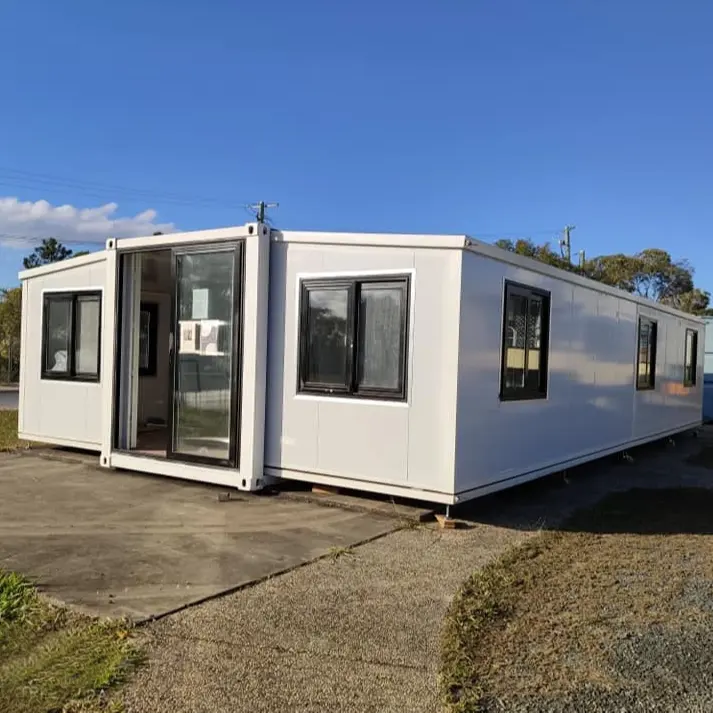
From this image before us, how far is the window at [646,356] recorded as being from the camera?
38.2 feet

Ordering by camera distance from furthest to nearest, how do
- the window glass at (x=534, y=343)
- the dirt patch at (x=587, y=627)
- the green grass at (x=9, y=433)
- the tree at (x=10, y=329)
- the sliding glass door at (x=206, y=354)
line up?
1. the tree at (x=10, y=329)
2. the green grass at (x=9, y=433)
3. the window glass at (x=534, y=343)
4. the sliding glass door at (x=206, y=354)
5. the dirt patch at (x=587, y=627)

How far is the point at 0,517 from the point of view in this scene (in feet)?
20.5

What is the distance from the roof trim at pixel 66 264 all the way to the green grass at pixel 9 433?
7.89 feet

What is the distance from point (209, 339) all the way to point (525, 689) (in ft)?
17.3

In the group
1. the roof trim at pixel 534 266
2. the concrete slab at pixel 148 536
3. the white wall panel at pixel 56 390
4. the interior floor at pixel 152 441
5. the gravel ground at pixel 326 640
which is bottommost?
the gravel ground at pixel 326 640

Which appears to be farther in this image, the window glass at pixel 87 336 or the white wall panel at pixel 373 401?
the window glass at pixel 87 336

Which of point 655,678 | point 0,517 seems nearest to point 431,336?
point 655,678

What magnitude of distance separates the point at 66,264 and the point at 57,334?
3.17ft

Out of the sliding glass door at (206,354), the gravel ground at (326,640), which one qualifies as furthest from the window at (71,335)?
the gravel ground at (326,640)

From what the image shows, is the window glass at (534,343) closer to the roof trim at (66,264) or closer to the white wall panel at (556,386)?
the white wall panel at (556,386)

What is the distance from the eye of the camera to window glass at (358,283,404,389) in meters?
6.82

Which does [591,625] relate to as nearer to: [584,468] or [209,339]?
[209,339]

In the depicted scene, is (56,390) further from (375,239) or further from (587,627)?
(587,627)

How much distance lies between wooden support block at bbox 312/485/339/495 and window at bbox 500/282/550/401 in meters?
1.93
